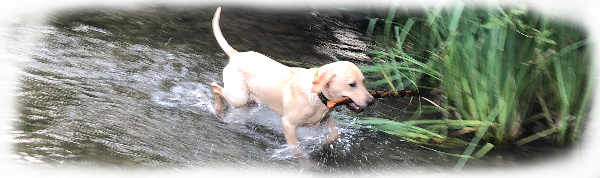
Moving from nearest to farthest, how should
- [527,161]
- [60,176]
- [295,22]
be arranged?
[60,176], [527,161], [295,22]

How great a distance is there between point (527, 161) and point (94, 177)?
2465 mm

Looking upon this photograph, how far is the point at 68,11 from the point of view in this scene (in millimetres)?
5270

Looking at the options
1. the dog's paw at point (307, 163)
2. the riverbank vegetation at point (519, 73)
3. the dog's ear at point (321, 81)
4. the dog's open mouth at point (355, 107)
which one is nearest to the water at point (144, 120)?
the dog's paw at point (307, 163)

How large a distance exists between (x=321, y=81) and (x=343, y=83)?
0.13 meters

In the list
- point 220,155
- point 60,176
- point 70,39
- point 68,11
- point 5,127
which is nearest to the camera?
point 60,176

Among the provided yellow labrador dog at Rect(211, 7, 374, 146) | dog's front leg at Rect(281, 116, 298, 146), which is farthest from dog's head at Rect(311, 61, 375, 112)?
dog's front leg at Rect(281, 116, 298, 146)

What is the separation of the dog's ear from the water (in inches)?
18.3

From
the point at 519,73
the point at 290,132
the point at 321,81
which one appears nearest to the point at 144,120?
the point at 290,132

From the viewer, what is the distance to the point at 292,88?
301 centimetres

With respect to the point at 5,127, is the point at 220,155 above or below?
above

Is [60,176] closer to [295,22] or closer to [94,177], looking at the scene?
[94,177]

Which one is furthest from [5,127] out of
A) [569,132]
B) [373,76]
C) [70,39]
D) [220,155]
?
[569,132]

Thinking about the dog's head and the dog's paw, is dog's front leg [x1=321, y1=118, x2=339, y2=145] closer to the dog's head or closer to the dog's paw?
the dog's paw

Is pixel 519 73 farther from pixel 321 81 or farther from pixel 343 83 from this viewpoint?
pixel 321 81
